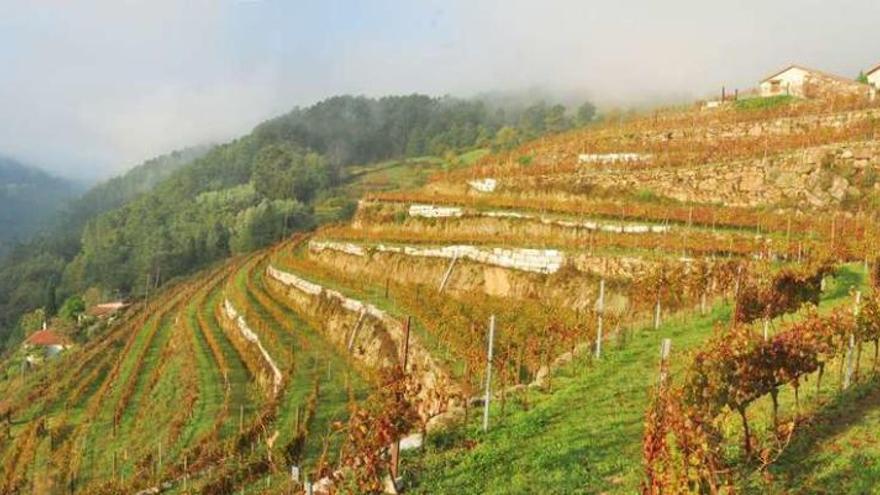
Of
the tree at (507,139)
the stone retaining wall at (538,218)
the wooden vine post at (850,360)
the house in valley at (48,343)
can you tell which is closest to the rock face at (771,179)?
the stone retaining wall at (538,218)

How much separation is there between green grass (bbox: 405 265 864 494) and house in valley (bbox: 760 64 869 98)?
47.4 meters

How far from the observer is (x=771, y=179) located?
39469 millimetres

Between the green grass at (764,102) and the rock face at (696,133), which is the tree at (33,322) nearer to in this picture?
the rock face at (696,133)

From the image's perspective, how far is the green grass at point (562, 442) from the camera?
1151 centimetres

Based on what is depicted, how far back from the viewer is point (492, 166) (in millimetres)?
54844

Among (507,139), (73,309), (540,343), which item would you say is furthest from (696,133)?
(73,309)

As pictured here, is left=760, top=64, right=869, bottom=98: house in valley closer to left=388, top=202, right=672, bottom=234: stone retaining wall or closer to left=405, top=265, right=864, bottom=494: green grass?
left=388, top=202, right=672, bottom=234: stone retaining wall

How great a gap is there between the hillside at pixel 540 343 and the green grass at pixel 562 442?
0.18 feet

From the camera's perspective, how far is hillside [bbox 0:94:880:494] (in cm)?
1110

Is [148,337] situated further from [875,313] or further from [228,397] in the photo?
[875,313]

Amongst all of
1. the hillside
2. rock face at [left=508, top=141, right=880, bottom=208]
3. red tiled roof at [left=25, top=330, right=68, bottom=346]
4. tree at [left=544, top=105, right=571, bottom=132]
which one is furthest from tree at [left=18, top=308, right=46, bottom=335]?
rock face at [left=508, top=141, right=880, bottom=208]

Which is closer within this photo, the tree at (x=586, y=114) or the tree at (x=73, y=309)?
the tree at (x=73, y=309)

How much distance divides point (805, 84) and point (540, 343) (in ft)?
156

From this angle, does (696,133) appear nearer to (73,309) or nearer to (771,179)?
(771,179)
